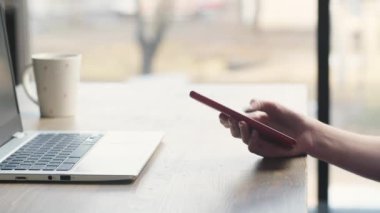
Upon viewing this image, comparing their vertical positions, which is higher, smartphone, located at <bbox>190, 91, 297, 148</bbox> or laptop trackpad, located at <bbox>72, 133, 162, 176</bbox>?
smartphone, located at <bbox>190, 91, 297, 148</bbox>

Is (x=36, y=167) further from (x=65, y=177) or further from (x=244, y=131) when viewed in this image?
(x=244, y=131)

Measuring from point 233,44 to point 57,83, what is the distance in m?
1.06

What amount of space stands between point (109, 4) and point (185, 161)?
1465 mm

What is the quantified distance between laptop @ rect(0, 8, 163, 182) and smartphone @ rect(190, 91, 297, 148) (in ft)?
0.43

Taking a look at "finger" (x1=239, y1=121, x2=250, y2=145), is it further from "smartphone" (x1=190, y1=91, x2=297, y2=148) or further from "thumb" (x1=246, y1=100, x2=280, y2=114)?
"thumb" (x1=246, y1=100, x2=280, y2=114)

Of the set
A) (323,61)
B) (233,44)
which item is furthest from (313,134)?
(233,44)

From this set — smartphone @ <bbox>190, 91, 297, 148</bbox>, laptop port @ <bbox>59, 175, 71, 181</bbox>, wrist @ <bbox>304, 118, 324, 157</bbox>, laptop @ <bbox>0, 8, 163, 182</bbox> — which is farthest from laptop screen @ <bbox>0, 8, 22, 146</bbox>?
wrist @ <bbox>304, 118, 324, 157</bbox>

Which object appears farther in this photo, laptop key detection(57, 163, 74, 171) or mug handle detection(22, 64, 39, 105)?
mug handle detection(22, 64, 39, 105)

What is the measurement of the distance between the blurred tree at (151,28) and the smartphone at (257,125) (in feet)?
4.41

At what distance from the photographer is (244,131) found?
112 cm

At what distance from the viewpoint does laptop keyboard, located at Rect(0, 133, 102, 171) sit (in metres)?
1.03

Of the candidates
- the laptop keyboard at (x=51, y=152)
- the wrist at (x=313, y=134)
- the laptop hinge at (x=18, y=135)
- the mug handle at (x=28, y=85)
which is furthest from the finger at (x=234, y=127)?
the mug handle at (x=28, y=85)

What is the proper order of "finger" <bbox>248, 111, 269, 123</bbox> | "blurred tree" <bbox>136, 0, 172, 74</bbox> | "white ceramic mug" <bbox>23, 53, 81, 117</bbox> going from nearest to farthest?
"finger" <bbox>248, 111, 269, 123</bbox>, "white ceramic mug" <bbox>23, 53, 81, 117</bbox>, "blurred tree" <bbox>136, 0, 172, 74</bbox>

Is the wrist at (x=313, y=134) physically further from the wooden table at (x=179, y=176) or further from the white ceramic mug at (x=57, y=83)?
the white ceramic mug at (x=57, y=83)
